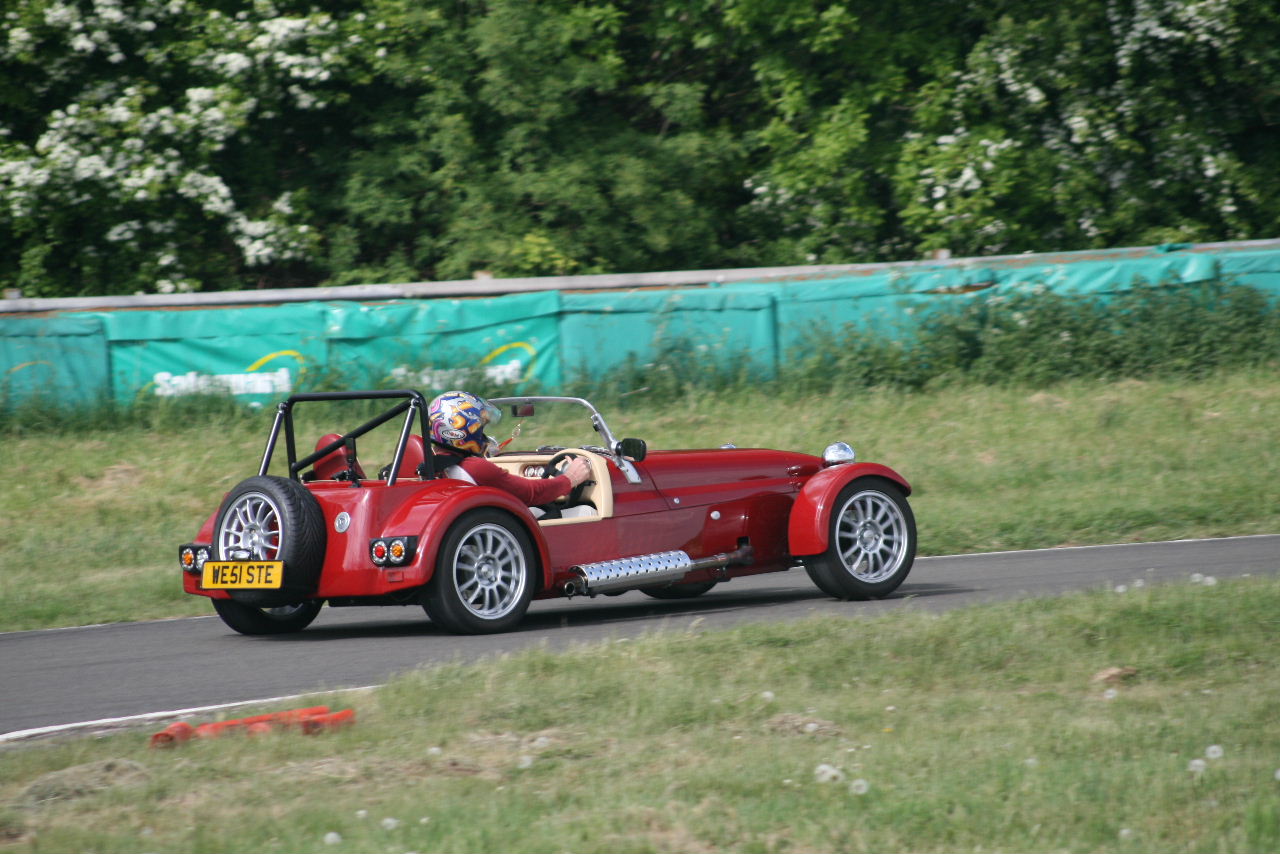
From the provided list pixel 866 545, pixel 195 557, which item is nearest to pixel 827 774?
pixel 866 545

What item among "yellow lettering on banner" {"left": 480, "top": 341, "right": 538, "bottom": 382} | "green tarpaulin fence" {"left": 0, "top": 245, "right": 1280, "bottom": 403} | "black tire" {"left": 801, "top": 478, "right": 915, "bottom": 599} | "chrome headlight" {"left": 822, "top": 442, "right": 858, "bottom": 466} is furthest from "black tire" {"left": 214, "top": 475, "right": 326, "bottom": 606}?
"yellow lettering on banner" {"left": 480, "top": 341, "right": 538, "bottom": 382}

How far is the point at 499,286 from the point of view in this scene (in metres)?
18.2

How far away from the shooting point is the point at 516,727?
5820mm

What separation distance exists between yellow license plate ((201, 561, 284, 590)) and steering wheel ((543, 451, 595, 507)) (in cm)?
172

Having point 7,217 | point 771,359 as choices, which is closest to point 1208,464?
point 771,359

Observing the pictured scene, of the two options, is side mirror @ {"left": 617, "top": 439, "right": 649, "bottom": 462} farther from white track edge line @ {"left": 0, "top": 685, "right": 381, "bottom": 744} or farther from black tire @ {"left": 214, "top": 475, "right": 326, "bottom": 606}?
white track edge line @ {"left": 0, "top": 685, "right": 381, "bottom": 744}

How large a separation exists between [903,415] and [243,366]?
736 cm

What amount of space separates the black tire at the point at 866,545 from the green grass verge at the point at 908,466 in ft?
9.92

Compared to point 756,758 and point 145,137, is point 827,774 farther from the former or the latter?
point 145,137

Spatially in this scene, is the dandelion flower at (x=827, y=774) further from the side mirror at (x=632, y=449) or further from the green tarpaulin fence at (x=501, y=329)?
the green tarpaulin fence at (x=501, y=329)

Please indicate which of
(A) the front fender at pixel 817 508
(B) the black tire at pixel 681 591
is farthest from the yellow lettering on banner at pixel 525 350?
(A) the front fender at pixel 817 508

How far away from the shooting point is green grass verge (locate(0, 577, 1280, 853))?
4.54 metres

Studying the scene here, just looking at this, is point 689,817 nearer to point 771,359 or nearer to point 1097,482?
point 1097,482

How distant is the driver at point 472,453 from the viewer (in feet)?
28.8
